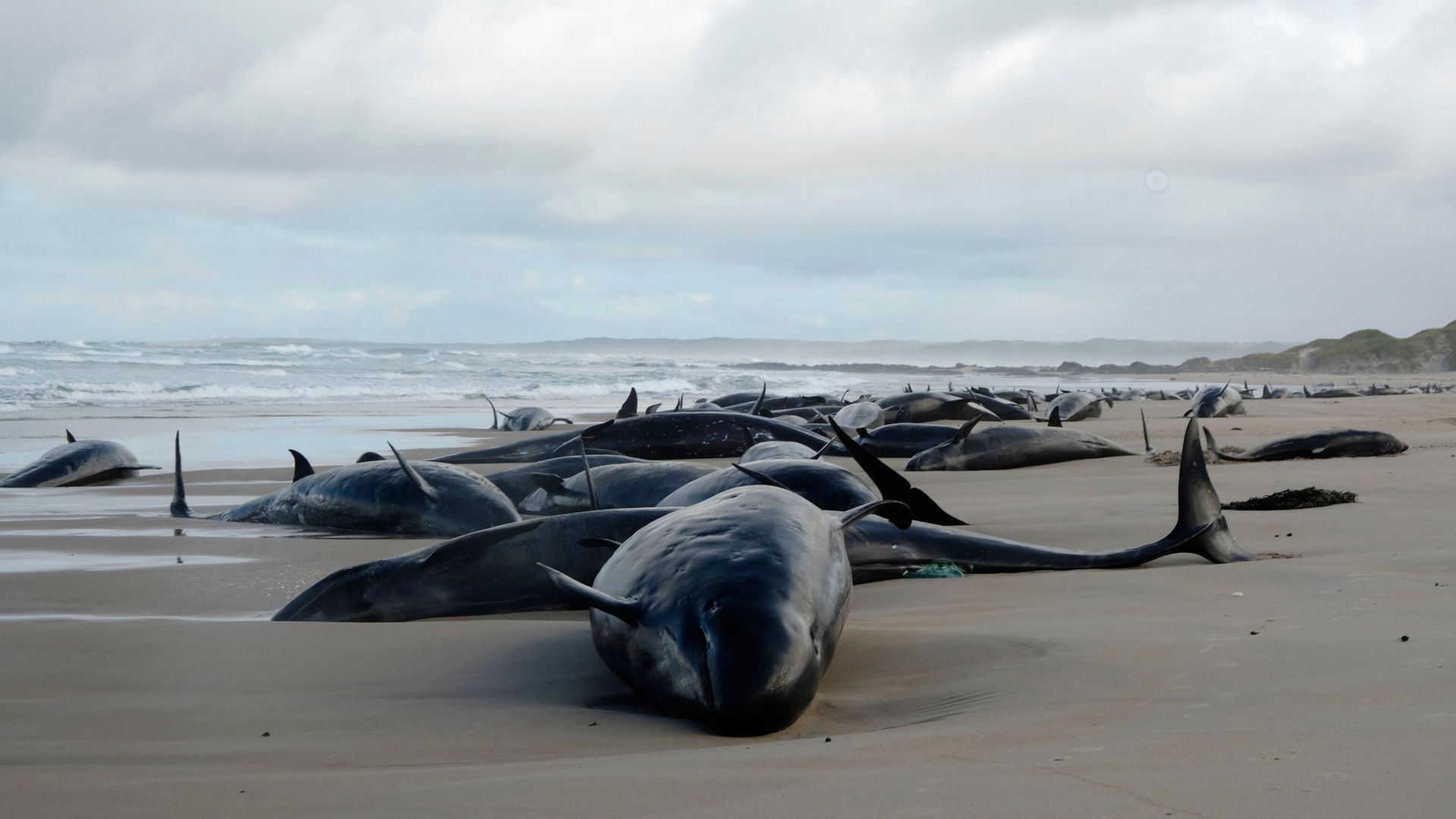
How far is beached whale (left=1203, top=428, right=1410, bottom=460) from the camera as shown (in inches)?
380

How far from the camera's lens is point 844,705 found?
8.93 ft

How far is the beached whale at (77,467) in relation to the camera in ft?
31.7

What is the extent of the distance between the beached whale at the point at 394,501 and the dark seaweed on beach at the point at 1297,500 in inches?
156

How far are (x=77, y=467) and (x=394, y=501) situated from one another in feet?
16.4

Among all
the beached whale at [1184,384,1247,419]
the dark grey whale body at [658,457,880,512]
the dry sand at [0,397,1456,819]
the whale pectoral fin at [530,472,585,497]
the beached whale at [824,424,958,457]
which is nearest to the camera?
the dry sand at [0,397,1456,819]

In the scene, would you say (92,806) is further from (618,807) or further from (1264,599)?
(1264,599)

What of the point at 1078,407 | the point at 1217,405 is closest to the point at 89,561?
the point at 1078,407

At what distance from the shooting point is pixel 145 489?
9305 mm

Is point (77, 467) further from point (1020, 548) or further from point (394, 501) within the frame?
point (1020, 548)

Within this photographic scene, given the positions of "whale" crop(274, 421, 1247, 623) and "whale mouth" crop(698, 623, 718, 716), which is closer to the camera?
"whale mouth" crop(698, 623, 718, 716)

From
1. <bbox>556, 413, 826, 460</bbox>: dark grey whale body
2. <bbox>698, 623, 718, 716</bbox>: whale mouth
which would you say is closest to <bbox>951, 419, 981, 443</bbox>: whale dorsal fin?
<bbox>556, 413, 826, 460</bbox>: dark grey whale body

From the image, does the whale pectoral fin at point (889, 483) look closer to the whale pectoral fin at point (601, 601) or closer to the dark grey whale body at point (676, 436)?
the whale pectoral fin at point (601, 601)

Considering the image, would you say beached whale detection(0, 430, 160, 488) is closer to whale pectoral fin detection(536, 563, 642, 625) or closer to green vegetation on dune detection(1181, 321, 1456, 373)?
whale pectoral fin detection(536, 563, 642, 625)

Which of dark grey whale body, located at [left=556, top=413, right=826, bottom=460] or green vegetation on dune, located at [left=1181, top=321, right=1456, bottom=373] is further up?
green vegetation on dune, located at [left=1181, top=321, right=1456, bottom=373]
